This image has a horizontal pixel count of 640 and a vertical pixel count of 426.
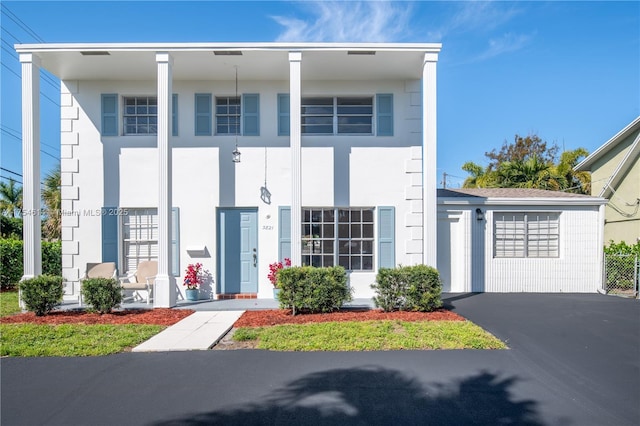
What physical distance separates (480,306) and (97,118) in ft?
34.5

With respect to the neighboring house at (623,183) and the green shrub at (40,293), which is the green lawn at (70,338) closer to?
the green shrub at (40,293)

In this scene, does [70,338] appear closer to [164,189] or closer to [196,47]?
[164,189]

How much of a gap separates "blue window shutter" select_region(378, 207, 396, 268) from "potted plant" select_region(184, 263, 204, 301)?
461 centimetres

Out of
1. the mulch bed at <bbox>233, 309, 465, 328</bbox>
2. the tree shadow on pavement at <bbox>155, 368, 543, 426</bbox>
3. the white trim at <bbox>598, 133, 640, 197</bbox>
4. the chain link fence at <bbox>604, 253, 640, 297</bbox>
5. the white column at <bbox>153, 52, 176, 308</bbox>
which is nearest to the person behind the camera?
the tree shadow on pavement at <bbox>155, 368, 543, 426</bbox>

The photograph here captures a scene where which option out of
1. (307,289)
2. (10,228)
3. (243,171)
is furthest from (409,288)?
(10,228)

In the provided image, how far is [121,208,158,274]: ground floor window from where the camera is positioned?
8.89m

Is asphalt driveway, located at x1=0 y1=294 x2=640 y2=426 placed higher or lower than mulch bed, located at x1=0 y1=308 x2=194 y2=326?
higher

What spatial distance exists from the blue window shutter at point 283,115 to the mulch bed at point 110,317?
4885mm

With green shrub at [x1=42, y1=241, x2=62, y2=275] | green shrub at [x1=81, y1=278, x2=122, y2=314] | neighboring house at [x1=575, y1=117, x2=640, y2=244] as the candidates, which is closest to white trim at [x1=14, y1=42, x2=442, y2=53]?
green shrub at [x1=81, y1=278, x2=122, y2=314]

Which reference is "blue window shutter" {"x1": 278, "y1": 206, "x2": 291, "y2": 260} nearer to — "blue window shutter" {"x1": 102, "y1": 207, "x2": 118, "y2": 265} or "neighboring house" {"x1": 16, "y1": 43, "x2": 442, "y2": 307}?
A: "neighboring house" {"x1": 16, "y1": 43, "x2": 442, "y2": 307}

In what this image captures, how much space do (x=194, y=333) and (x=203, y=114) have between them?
5.65 metres

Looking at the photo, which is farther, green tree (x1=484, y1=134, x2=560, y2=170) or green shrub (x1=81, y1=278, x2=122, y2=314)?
green tree (x1=484, y1=134, x2=560, y2=170)

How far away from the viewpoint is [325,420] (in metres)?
3.21

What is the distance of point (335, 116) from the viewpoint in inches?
364
